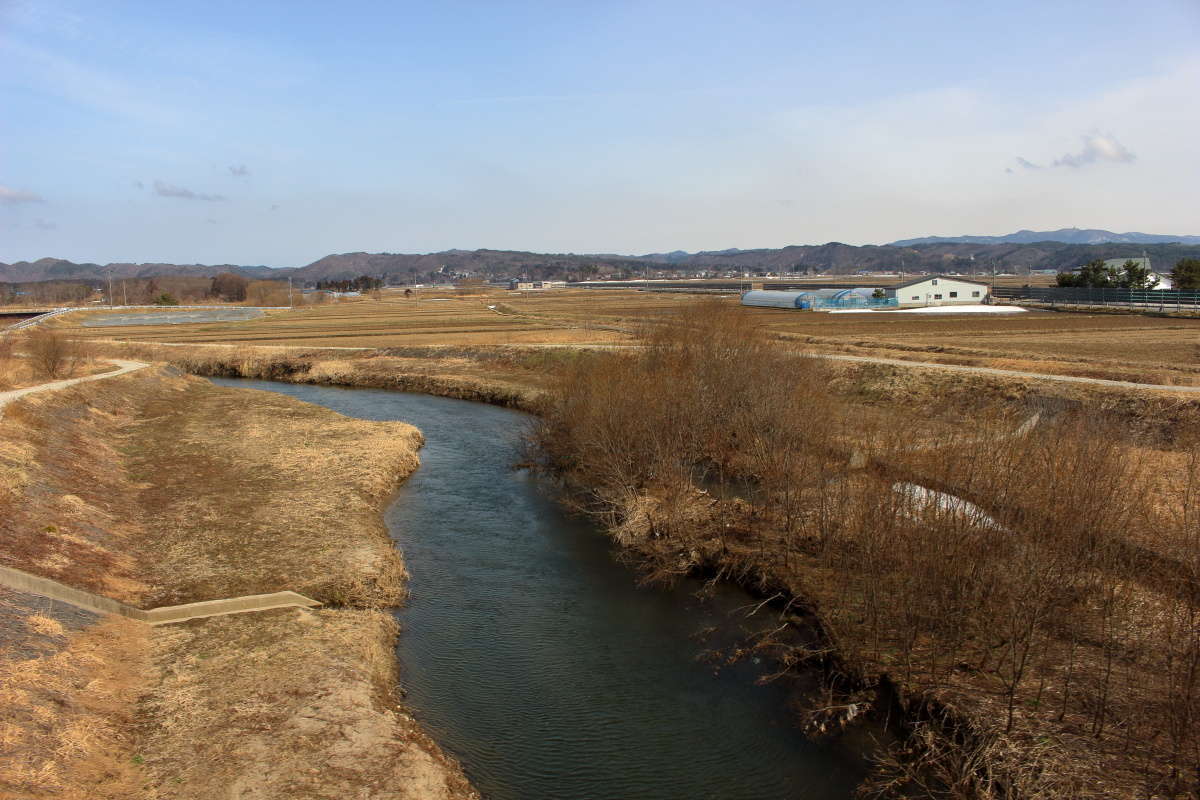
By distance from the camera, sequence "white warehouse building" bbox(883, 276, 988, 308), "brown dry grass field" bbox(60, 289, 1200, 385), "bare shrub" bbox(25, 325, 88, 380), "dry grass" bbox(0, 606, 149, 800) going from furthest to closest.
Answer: "white warehouse building" bbox(883, 276, 988, 308), "brown dry grass field" bbox(60, 289, 1200, 385), "bare shrub" bbox(25, 325, 88, 380), "dry grass" bbox(0, 606, 149, 800)

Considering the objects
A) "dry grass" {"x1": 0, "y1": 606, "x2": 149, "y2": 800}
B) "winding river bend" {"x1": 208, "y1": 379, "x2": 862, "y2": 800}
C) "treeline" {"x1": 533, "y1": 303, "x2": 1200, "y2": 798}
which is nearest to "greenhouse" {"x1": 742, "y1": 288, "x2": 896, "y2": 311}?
"treeline" {"x1": 533, "y1": 303, "x2": 1200, "y2": 798}

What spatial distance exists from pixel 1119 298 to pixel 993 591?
3745 inches

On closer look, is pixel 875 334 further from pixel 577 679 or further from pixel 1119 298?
pixel 577 679

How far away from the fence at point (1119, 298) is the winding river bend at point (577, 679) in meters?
87.7

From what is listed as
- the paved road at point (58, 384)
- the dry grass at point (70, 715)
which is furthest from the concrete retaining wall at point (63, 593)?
the paved road at point (58, 384)

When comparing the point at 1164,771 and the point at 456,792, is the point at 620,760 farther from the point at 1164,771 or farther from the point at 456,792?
the point at 1164,771

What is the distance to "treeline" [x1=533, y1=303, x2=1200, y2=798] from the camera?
34.2 ft

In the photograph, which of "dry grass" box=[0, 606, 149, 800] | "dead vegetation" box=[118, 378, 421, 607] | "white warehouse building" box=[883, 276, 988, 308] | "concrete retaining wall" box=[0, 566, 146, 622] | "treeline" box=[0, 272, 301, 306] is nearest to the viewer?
"dry grass" box=[0, 606, 149, 800]

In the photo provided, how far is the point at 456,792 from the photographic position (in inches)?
Result: 417

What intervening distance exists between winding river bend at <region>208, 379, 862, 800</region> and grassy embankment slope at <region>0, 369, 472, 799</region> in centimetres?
97

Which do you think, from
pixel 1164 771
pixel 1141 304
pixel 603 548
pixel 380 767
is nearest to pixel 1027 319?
pixel 1141 304

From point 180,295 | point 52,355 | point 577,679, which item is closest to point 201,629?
point 577,679

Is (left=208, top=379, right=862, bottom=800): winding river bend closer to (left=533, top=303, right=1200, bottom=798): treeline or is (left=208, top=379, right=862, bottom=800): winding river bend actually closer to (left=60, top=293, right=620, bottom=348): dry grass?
(left=533, top=303, right=1200, bottom=798): treeline

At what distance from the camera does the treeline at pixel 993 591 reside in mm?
10414
